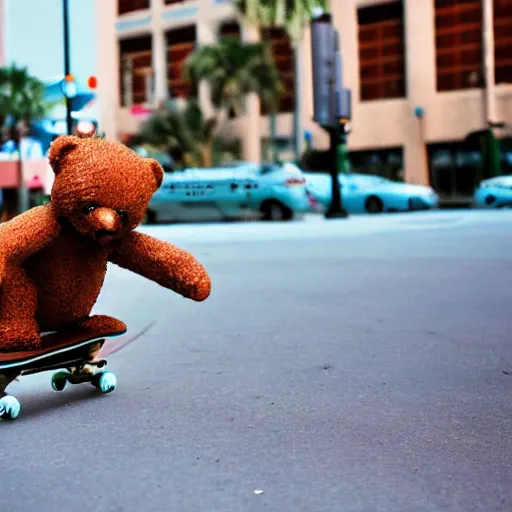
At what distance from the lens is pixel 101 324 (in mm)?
4961

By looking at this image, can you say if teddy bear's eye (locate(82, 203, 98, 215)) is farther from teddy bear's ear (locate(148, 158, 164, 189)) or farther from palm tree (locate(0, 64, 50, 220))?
palm tree (locate(0, 64, 50, 220))

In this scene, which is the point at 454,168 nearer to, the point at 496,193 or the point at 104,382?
the point at 496,193

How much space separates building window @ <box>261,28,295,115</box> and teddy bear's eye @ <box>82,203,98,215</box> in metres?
44.1

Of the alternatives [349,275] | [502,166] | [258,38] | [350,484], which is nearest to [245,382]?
[350,484]

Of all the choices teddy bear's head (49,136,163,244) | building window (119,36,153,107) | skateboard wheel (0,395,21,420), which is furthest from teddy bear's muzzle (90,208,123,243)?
building window (119,36,153,107)

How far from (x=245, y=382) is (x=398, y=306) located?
346 cm

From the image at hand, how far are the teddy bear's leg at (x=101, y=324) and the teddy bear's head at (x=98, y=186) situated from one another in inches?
22.0

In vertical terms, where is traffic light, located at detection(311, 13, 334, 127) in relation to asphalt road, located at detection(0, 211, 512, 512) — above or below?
above

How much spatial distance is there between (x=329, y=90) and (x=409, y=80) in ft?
59.2

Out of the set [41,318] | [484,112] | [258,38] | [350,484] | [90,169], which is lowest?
[350,484]

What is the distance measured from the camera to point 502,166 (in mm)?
40344

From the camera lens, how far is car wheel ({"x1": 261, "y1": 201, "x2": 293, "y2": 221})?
2606 cm

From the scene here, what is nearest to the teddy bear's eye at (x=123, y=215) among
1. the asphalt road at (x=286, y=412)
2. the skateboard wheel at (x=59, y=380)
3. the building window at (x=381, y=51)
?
the asphalt road at (x=286, y=412)

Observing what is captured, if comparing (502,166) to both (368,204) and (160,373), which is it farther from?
(160,373)
